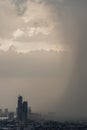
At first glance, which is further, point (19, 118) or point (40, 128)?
point (19, 118)

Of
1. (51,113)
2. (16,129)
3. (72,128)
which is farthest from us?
(51,113)

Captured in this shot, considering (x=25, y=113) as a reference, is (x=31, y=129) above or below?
below

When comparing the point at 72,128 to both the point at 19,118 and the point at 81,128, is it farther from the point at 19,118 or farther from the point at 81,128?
the point at 19,118

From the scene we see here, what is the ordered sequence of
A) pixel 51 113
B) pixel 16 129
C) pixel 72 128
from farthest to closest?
pixel 51 113 < pixel 72 128 < pixel 16 129

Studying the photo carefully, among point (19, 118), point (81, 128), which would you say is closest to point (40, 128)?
point (81, 128)

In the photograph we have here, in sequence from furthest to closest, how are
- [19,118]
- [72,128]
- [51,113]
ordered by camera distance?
[51,113] → [19,118] → [72,128]

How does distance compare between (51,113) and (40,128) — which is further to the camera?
(51,113)

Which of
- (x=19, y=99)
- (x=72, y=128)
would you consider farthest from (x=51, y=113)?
(x=72, y=128)

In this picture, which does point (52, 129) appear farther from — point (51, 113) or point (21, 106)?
point (51, 113)

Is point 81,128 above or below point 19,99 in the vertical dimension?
below
